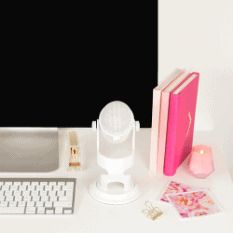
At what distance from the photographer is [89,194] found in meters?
1.41

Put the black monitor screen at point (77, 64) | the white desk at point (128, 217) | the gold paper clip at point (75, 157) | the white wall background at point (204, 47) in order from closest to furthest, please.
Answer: the white desk at point (128, 217), the black monitor screen at point (77, 64), the gold paper clip at point (75, 157), the white wall background at point (204, 47)

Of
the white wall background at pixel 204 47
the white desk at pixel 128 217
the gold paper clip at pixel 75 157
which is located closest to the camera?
the white desk at pixel 128 217

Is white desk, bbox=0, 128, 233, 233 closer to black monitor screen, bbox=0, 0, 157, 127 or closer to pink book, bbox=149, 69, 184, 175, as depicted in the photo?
pink book, bbox=149, 69, 184, 175

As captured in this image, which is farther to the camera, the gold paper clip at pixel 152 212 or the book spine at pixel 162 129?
the book spine at pixel 162 129

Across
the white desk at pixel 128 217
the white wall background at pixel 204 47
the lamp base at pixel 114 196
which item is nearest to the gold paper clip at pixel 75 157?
the white desk at pixel 128 217

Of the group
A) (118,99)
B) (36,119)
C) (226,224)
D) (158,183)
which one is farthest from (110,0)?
(226,224)

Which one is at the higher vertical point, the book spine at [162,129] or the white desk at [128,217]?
the book spine at [162,129]

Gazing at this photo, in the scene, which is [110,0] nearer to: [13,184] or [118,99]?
[118,99]

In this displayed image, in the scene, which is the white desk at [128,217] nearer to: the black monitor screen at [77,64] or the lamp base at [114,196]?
the lamp base at [114,196]

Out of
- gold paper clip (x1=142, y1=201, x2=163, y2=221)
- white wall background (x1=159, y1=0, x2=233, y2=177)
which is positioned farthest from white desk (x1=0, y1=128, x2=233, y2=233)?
white wall background (x1=159, y1=0, x2=233, y2=177)

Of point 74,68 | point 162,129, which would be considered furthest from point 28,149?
point 162,129

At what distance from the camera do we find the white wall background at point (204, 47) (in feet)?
5.51

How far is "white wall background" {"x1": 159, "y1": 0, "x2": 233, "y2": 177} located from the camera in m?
1.68

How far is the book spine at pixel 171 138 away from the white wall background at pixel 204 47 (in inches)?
12.8
